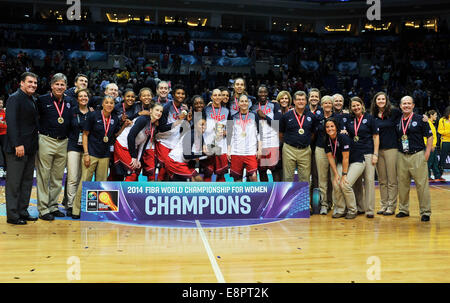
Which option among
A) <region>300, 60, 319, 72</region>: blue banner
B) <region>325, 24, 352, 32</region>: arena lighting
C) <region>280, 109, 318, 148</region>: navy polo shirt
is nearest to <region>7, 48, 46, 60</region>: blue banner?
<region>300, 60, 319, 72</region>: blue banner

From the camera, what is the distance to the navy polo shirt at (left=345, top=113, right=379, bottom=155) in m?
6.58

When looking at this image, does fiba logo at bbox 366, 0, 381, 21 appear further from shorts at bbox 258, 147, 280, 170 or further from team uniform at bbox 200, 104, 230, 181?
team uniform at bbox 200, 104, 230, 181

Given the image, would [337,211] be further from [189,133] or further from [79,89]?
[79,89]

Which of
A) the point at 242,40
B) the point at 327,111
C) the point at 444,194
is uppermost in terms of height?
the point at 242,40

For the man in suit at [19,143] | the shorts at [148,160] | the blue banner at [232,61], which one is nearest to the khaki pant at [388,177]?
the shorts at [148,160]

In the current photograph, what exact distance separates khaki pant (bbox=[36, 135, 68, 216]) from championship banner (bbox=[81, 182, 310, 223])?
0.63 m

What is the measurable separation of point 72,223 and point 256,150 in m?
2.86

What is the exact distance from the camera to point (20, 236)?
5078 mm

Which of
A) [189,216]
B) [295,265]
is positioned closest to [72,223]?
[189,216]

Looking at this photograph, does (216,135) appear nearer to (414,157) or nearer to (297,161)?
(297,161)

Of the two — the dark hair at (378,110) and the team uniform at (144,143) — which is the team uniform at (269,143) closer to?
the dark hair at (378,110)

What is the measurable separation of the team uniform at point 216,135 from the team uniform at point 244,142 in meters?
0.15

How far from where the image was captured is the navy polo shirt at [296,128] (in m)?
6.62

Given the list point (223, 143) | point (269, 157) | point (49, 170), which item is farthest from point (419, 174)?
point (49, 170)
